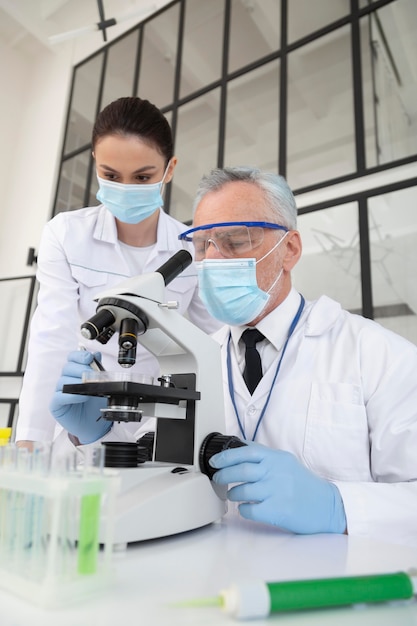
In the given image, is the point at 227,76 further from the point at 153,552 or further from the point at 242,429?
the point at 153,552

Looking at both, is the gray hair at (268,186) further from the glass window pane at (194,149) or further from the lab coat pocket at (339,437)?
the glass window pane at (194,149)

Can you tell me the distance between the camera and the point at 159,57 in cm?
452

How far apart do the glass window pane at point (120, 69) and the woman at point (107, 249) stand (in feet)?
11.2

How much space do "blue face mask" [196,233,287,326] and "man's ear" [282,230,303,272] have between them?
12 centimetres

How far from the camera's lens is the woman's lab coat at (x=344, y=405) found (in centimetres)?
105

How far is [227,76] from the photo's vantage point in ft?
12.5

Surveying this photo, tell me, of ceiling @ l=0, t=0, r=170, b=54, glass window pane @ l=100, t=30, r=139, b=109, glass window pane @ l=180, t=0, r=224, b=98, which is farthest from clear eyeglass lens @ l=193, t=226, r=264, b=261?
ceiling @ l=0, t=0, r=170, b=54

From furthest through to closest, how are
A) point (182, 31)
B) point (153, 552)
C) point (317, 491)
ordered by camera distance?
point (182, 31) < point (317, 491) < point (153, 552)

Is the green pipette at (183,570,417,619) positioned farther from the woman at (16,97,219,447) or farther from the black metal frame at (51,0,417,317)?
the black metal frame at (51,0,417,317)

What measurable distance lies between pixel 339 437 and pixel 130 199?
118cm

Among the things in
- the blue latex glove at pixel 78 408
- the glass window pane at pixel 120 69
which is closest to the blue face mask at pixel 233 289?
the blue latex glove at pixel 78 408

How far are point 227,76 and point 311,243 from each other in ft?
6.51

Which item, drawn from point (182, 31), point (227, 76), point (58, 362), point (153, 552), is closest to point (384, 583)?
point (153, 552)

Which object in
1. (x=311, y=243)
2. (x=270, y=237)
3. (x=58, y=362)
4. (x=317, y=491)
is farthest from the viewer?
(x=311, y=243)
